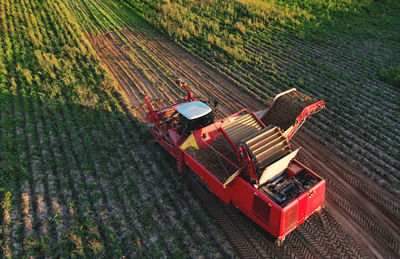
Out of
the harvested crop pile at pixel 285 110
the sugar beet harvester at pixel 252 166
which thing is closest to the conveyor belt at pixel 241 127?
the sugar beet harvester at pixel 252 166

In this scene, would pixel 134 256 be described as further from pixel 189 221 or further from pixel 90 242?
pixel 189 221

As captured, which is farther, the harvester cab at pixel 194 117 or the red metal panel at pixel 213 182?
the harvester cab at pixel 194 117

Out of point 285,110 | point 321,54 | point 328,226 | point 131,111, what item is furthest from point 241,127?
point 321,54

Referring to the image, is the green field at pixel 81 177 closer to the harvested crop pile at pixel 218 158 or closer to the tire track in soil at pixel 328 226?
the tire track in soil at pixel 328 226

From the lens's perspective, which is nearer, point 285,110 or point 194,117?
point 194,117

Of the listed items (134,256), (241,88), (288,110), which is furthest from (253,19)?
(134,256)

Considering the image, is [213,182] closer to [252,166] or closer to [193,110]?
[252,166]

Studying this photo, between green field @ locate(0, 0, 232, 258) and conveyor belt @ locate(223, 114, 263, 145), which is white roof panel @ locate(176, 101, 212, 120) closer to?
conveyor belt @ locate(223, 114, 263, 145)
